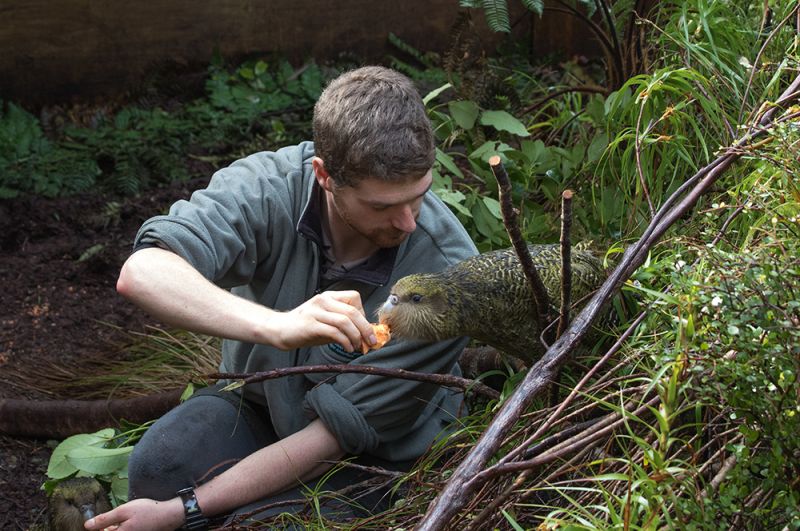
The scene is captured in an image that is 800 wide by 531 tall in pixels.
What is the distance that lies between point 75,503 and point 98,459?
0.77 feet

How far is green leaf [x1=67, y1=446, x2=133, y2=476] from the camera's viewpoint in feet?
12.7

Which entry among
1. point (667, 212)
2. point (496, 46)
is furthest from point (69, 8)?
point (667, 212)

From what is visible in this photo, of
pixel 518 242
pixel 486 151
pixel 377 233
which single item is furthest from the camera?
pixel 486 151

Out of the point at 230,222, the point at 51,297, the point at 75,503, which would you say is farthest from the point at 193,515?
the point at 51,297

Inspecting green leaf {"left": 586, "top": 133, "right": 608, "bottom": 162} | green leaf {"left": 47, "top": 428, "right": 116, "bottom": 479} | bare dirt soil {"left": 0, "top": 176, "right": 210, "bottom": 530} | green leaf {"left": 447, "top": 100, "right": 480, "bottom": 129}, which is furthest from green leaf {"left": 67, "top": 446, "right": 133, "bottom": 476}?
green leaf {"left": 586, "top": 133, "right": 608, "bottom": 162}

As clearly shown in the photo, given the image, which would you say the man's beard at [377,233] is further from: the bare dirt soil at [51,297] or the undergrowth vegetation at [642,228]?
the bare dirt soil at [51,297]

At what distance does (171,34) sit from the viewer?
6898 mm

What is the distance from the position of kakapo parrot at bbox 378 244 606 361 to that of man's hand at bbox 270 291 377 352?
0.28 meters

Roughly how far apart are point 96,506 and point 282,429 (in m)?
0.77

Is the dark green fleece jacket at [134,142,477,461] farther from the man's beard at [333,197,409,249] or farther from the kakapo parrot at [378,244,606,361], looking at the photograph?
the kakapo parrot at [378,244,606,361]

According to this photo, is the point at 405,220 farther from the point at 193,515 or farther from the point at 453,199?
the point at 193,515

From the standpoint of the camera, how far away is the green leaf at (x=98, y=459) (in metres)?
3.87

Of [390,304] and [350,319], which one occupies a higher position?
[350,319]

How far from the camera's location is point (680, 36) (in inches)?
154
